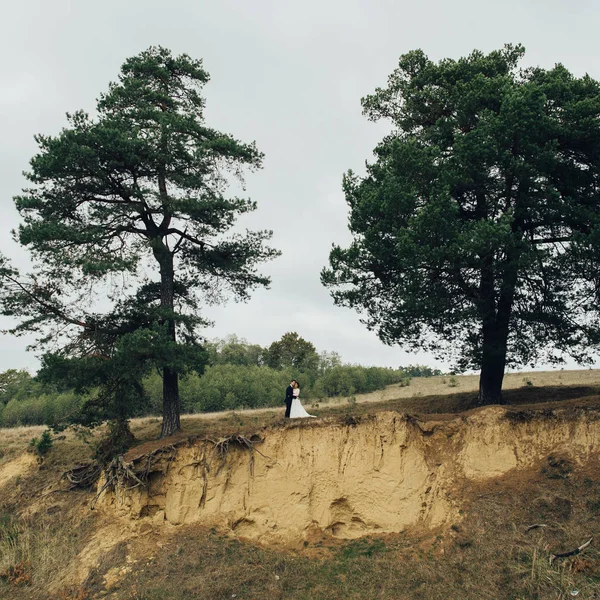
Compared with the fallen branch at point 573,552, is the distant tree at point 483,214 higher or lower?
higher

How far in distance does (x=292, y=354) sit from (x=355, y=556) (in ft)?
178

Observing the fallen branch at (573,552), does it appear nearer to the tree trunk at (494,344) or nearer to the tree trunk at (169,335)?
the tree trunk at (494,344)

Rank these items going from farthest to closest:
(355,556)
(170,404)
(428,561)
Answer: (170,404) → (355,556) → (428,561)

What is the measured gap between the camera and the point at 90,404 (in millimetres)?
17453

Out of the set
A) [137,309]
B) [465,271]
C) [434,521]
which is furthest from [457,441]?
[137,309]

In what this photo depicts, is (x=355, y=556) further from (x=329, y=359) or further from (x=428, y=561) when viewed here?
(x=329, y=359)

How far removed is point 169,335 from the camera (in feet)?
57.8

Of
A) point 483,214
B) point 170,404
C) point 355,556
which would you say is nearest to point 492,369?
point 483,214

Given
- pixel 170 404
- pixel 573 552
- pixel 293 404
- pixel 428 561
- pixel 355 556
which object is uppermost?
pixel 170 404

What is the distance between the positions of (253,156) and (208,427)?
34.9 feet

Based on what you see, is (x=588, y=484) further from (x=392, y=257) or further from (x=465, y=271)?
(x=392, y=257)

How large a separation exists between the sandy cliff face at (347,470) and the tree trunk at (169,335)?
240 cm

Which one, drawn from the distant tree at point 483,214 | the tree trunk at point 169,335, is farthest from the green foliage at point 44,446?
the distant tree at point 483,214

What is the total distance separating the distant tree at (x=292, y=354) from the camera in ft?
220
